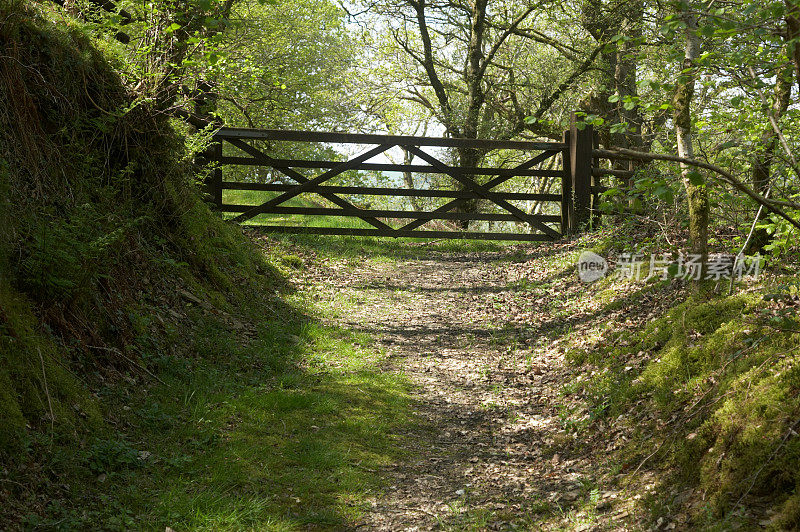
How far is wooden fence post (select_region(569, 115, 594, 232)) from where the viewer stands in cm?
1081

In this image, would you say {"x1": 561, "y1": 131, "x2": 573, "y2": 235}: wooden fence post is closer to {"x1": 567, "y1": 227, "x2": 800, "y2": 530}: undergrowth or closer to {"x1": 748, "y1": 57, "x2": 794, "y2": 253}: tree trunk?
{"x1": 748, "y1": 57, "x2": 794, "y2": 253}: tree trunk

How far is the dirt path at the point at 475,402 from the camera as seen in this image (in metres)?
3.67

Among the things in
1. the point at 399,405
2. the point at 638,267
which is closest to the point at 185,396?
the point at 399,405

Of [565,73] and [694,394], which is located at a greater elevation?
[565,73]

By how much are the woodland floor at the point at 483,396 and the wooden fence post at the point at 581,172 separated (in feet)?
4.07

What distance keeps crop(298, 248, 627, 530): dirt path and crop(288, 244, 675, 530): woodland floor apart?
12mm

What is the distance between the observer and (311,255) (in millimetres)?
10258

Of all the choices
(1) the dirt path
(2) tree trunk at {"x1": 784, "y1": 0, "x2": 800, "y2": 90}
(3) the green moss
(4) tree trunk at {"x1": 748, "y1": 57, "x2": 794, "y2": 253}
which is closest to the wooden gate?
(1) the dirt path

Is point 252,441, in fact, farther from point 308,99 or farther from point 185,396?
point 308,99

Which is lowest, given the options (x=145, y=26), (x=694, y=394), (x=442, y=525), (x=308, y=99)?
(x=442, y=525)

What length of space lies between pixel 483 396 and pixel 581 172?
21.6ft

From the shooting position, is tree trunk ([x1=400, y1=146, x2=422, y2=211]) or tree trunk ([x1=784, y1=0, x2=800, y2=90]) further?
tree trunk ([x1=400, y1=146, x2=422, y2=211])

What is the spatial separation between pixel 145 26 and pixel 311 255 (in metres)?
4.97

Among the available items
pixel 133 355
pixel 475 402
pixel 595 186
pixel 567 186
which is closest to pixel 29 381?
pixel 133 355
